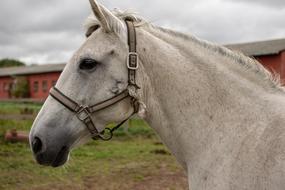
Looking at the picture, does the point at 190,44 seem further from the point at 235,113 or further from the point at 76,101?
the point at 76,101

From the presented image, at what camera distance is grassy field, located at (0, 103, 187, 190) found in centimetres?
809

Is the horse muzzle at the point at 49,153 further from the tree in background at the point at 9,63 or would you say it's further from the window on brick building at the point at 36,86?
the tree in background at the point at 9,63

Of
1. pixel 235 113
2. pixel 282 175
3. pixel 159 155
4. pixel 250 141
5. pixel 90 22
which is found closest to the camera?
pixel 282 175

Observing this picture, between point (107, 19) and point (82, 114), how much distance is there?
758mm

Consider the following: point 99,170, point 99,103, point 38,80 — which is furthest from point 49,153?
point 38,80

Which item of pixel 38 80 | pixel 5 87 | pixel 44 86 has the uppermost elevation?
pixel 38 80

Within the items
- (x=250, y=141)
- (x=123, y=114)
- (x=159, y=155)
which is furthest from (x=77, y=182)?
(x=250, y=141)

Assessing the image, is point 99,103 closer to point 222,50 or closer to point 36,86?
point 222,50

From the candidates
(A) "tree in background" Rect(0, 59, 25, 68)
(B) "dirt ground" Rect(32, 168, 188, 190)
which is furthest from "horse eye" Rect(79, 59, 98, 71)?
(A) "tree in background" Rect(0, 59, 25, 68)

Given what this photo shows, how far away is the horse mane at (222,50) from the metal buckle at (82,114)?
2.22ft

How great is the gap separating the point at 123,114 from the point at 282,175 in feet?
4.19

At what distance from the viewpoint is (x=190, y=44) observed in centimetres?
326

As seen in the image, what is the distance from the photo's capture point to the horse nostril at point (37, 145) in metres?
3.05

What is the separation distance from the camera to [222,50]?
3.24 metres
